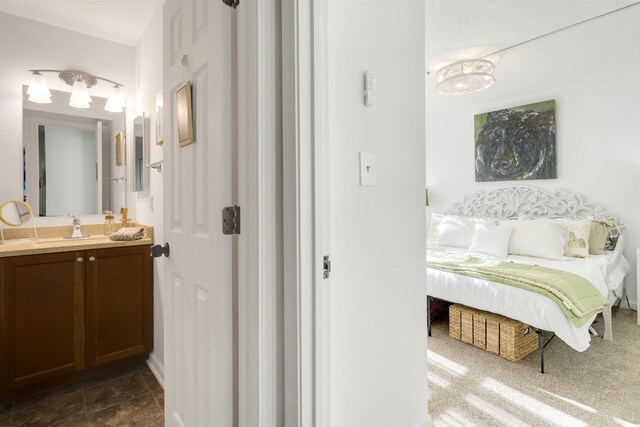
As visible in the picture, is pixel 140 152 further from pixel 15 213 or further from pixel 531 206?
pixel 531 206

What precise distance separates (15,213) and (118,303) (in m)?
0.94

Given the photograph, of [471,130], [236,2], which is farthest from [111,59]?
[471,130]

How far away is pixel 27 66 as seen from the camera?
7.48ft

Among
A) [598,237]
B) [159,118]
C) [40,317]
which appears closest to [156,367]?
[40,317]

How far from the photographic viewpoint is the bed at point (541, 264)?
2070 mm

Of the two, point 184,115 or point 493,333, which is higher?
point 184,115

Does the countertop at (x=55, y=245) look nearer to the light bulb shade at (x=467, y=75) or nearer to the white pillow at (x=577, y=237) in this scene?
the light bulb shade at (x=467, y=75)

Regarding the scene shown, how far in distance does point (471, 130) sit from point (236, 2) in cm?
414

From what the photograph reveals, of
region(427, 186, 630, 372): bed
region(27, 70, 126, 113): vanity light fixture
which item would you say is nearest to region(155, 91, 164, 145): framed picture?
region(27, 70, 126, 113): vanity light fixture

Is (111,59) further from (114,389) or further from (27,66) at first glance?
(114,389)

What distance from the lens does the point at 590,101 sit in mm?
3465

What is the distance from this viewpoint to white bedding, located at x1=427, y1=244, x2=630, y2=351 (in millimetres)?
2043

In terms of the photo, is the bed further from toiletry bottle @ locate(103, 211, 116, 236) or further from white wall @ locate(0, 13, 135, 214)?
white wall @ locate(0, 13, 135, 214)

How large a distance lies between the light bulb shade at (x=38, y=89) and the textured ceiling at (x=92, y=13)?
408mm
